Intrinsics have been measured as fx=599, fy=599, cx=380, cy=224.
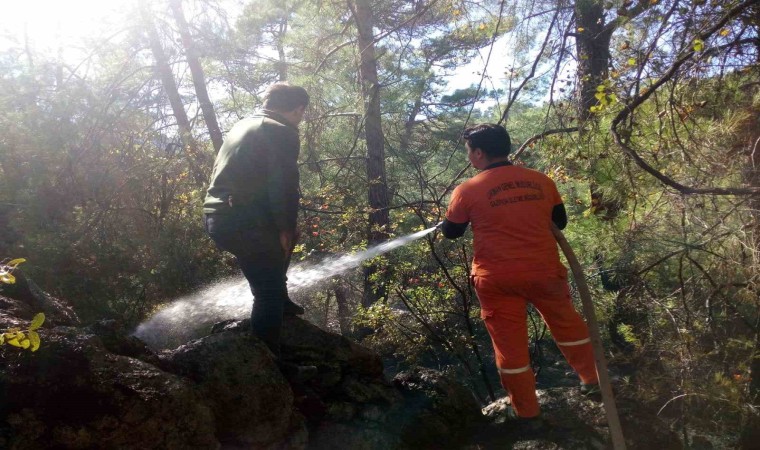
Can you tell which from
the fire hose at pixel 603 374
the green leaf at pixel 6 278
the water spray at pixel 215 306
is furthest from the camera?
the water spray at pixel 215 306

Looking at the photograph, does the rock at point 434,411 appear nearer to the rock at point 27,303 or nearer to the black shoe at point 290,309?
the black shoe at point 290,309

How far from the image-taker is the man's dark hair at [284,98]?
373cm

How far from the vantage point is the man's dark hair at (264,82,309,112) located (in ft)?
12.2

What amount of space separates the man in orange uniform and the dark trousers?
1061mm

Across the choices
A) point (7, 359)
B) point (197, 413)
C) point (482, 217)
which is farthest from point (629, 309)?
point (7, 359)

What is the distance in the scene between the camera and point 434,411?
155 inches

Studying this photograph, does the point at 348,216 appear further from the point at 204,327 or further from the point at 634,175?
the point at 634,175

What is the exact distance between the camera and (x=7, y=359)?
102 inches

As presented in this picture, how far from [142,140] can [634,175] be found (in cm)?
760

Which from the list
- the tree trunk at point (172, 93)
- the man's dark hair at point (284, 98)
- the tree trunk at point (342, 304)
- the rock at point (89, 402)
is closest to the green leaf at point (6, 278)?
the rock at point (89, 402)

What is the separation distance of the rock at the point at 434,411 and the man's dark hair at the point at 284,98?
205cm

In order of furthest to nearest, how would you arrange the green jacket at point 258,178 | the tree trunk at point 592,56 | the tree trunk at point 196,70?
the tree trunk at point 196,70, the tree trunk at point 592,56, the green jacket at point 258,178

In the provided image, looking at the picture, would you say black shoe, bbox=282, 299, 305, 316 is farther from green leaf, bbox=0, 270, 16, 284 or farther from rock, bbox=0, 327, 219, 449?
green leaf, bbox=0, 270, 16, 284

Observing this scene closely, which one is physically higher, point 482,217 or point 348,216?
point 482,217
